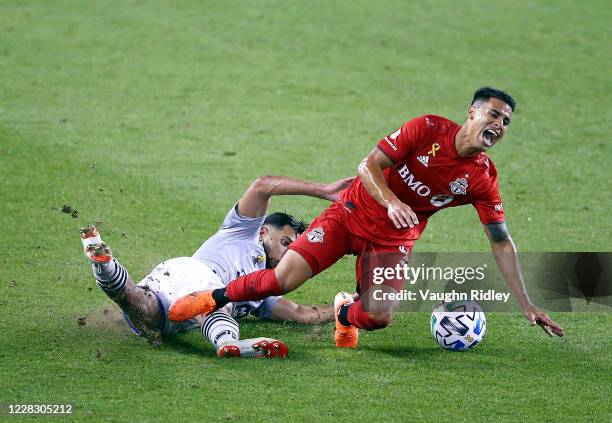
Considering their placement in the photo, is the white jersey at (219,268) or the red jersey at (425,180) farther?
the white jersey at (219,268)

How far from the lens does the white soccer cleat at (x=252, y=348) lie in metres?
6.91

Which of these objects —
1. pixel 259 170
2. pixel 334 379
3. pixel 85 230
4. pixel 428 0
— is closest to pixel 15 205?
pixel 259 170

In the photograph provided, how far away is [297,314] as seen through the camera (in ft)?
26.0

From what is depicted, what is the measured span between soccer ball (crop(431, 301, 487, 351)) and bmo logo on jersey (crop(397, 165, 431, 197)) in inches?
35.2

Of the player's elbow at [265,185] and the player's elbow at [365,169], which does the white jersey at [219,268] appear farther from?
the player's elbow at [365,169]

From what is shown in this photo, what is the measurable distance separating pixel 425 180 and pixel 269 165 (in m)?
4.77

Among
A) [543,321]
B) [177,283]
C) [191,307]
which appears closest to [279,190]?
[177,283]

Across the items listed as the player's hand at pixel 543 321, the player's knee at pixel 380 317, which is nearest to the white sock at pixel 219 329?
the player's knee at pixel 380 317

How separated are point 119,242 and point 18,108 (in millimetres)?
4311

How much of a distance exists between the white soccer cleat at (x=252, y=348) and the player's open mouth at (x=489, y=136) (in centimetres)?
190

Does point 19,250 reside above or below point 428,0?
below

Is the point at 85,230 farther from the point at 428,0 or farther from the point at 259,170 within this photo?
the point at 428,0

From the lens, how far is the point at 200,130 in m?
12.7

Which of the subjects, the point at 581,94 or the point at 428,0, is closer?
the point at 581,94
